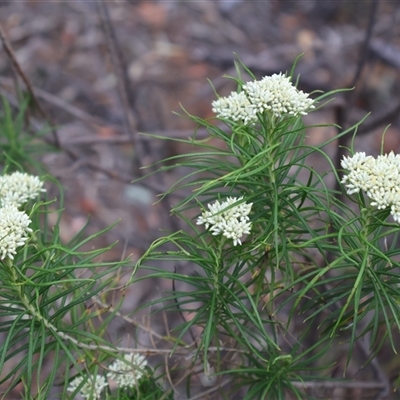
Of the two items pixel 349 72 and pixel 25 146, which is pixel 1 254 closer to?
pixel 25 146

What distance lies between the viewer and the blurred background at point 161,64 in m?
3.53

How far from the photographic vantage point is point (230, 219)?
3.34ft

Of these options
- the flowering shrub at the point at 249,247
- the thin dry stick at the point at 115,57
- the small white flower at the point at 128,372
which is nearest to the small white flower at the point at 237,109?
the flowering shrub at the point at 249,247

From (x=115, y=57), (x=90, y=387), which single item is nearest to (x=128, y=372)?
(x=90, y=387)

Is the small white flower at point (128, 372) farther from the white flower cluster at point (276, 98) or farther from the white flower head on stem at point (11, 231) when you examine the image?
the white flower cluster at point (276, 98)

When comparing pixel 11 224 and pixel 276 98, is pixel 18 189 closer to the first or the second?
pixel 11 224

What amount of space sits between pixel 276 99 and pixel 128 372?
0.64 m

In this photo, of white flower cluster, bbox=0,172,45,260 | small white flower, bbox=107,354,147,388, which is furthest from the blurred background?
white flower cluster, bbox=0,172,45,260

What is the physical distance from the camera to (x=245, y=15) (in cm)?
446

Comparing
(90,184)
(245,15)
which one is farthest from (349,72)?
(90,184)

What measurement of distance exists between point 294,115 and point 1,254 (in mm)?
566

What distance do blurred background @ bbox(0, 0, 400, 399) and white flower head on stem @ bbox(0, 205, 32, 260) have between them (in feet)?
7.15

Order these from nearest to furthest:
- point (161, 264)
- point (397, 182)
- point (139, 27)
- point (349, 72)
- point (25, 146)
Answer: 1. point (397, 182)
2. point (25, 146)
3. point (161, 264)
4. point (349, 72)
5. point (139, 27)

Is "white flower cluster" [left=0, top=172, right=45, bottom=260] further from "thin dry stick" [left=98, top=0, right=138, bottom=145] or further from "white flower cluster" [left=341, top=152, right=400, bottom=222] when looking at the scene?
"thin dry stick" [left=98, top=0, right=138, bottom=145]
